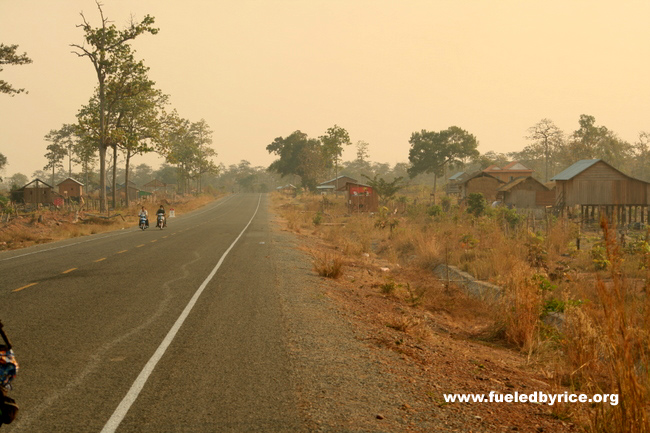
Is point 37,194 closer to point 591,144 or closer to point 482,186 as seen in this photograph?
point 482,186

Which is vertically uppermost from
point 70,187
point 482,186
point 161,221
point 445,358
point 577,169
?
point 577,169

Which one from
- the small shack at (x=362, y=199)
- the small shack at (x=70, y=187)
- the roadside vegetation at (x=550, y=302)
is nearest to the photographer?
the roadside vegetation at (x=550, y=302)

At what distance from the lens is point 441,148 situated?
122 metres

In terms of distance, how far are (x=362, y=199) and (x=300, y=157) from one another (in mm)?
69056

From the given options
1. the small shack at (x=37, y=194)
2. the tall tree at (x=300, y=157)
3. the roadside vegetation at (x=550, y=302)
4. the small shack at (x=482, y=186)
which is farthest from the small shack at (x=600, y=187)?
the tall tree at (x=300, y=157)

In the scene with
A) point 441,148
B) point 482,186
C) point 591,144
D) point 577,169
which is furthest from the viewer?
point 441,148

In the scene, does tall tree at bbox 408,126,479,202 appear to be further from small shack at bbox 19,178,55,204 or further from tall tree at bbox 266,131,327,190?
small shack at bbox 19,178,55,204

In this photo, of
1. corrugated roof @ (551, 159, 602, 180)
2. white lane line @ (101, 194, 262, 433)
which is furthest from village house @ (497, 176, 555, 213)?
white lane line @ (101, 194, 262, 433)

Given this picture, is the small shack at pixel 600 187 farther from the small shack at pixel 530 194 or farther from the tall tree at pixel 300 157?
the tall tree at pixel 300 157

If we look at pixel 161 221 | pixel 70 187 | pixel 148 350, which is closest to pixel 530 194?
pixel 161 221

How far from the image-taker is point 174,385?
5.78 metres

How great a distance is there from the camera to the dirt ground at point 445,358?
5.33 metres

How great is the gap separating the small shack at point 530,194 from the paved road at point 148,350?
51821mm

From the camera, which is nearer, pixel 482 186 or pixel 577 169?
pixel 577 169
